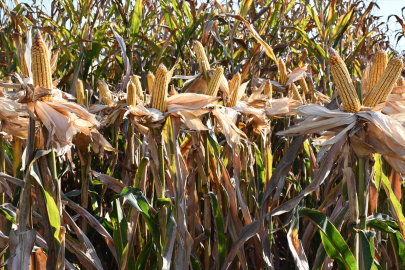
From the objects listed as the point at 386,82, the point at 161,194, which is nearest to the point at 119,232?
the point at 161,194

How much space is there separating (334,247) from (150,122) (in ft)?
3.13

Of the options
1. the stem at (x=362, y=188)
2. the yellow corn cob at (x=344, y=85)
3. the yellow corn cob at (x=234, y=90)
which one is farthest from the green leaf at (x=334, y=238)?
the yellow corn cob at (x=234, y=90)

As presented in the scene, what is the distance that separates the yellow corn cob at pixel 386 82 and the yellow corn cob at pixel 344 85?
0.24 feet

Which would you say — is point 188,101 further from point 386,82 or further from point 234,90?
point 386,82

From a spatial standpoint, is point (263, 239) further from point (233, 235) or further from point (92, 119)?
point (92, 119)

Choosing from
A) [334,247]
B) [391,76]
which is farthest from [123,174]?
[391,76]

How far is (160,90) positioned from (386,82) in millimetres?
945

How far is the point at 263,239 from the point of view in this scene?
181cm

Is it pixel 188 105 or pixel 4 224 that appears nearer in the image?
pixel 188 105

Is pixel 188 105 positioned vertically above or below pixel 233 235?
above

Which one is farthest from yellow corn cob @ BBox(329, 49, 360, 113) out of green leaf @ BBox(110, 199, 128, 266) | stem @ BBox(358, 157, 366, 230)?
green leaf @ BBox(110, 199, 128, 266)

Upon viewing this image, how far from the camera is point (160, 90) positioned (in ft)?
5.78

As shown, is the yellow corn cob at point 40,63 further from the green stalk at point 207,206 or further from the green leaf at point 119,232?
the green stalk at point 207,206

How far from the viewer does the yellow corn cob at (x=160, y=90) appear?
1726mm
